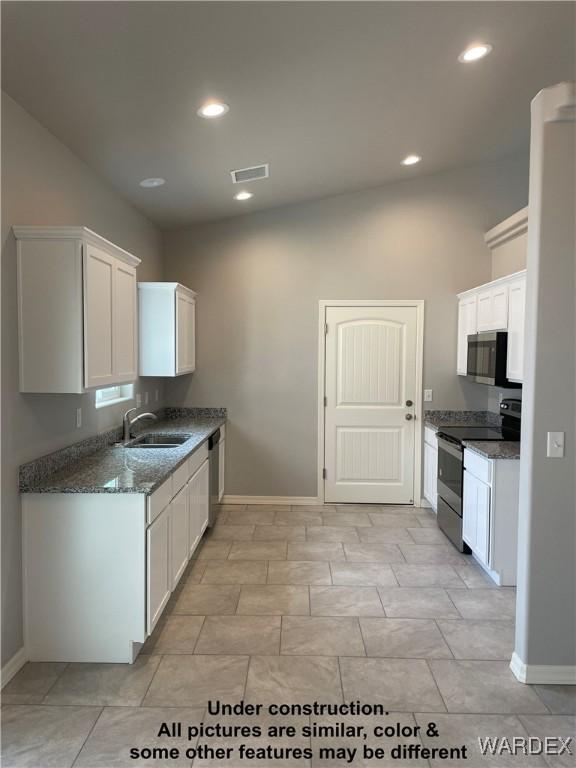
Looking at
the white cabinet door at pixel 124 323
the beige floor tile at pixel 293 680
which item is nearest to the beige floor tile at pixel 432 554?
the beige floor tile at pixel 293 680

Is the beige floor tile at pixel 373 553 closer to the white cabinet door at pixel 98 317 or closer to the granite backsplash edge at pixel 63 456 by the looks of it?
the granite backsplash edge at pixel 63 456

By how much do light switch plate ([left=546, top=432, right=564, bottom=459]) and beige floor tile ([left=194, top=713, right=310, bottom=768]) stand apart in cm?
164

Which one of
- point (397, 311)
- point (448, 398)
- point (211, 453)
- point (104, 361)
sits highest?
point (397, 311)

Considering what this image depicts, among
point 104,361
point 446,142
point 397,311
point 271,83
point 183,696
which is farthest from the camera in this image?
point 397,311

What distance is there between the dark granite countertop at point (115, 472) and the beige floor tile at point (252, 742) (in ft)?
3.62

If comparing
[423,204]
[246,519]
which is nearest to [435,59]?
[423,204]

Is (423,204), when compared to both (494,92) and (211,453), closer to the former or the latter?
(494,92)

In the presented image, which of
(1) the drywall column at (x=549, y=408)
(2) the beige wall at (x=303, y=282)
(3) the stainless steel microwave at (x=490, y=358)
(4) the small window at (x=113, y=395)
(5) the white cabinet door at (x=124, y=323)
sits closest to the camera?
(1) the drywall column at (x=549, y=408)

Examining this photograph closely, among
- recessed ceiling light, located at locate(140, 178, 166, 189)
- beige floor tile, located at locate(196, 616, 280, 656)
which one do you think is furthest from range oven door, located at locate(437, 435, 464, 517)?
recessed ceiling light, located at locate(140, 178, 166, 189)

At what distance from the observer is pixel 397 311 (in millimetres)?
5355

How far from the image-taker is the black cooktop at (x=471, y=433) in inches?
169

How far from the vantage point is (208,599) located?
3.37m

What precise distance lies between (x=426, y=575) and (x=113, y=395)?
2742mm

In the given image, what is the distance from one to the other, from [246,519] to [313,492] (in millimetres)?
847
